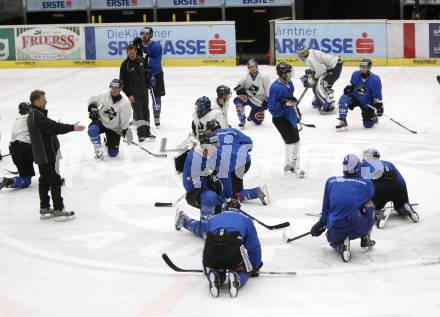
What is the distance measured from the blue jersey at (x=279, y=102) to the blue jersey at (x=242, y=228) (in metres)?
4.52

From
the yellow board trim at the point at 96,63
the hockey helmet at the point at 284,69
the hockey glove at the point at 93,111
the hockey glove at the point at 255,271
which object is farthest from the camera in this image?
the yellow board trim at the point at 96,63

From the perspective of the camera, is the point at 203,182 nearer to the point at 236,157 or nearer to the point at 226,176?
the point at 226,176

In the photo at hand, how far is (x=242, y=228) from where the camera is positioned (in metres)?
9.57

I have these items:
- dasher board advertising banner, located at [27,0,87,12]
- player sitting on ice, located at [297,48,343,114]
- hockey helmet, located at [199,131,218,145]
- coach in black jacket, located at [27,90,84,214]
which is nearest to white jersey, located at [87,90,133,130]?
coach in black jacket, located at [27,90,84,214]

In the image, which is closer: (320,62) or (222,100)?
(222,100)

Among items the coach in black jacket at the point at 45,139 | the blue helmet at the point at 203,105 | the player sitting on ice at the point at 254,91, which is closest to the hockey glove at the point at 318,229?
the coach in black jacket at the point at 45,139

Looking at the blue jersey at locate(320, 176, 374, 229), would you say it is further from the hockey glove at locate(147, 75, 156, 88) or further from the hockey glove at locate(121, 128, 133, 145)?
the hockey glove at locate(147, 75, 156, 88)

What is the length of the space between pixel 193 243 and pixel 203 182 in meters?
0.73

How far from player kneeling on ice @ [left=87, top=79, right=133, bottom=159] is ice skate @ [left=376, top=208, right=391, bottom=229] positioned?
576 cm

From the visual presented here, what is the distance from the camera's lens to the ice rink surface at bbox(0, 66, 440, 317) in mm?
9266

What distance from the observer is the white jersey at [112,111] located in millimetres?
16141

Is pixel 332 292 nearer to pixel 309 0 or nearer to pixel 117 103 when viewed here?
pixel 117 103

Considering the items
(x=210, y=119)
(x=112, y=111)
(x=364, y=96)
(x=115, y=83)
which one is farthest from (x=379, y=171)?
(x=364, y=96)

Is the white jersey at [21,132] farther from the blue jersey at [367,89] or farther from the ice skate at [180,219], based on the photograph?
the blue jersey at [367,89]
